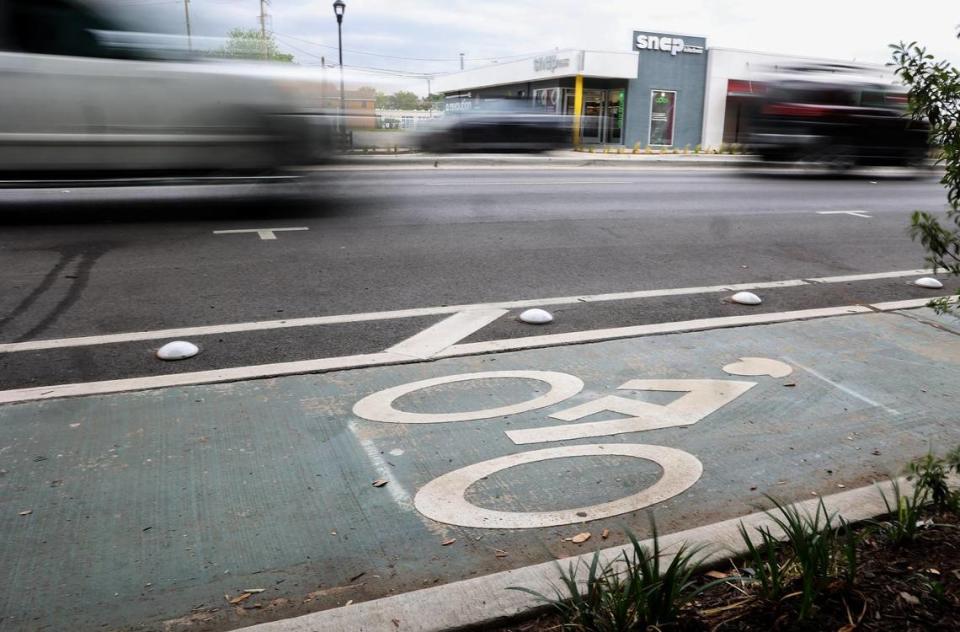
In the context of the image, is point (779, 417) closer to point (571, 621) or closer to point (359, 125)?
point (571, 621)

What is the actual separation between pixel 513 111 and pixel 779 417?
17367 millimetres

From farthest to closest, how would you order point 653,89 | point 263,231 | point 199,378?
point 653,89 < point 263,231 < point 199,378

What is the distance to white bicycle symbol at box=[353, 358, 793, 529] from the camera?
2.99m

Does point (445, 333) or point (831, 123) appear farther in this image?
point (831, 123)

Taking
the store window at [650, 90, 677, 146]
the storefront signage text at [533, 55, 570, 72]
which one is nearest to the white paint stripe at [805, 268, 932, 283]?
the storefront signage text at [533, 55, 570, 72]

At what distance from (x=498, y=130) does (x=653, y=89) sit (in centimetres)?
1827

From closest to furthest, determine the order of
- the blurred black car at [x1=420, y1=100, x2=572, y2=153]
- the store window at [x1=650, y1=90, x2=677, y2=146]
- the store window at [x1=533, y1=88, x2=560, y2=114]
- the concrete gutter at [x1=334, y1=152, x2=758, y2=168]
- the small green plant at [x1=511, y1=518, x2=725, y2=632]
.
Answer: the small green plant at [x1=511, y1=518, x2=725, y2=632] → the concrete gutter at [x1=334, y1=152, x2=758, y2=168] → the blurred black car at [x1=420, y1=100, x2=572, y2=153] → the store window at [x1=650, y1=90, x2=677, y2=146] → the store window at [x1=533, y1=88, x2=560, y2=114]

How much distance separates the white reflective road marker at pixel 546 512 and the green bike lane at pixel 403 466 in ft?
0.03

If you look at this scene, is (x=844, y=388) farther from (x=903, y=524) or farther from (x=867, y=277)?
(x=867, y=277)

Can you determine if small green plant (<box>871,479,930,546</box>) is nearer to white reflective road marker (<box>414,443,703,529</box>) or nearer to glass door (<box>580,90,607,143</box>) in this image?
white reflective road marker (<box>414,443,703,529</box>)

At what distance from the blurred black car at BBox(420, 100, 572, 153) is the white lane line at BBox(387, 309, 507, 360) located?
1505 cm

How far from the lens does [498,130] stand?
66.3ft

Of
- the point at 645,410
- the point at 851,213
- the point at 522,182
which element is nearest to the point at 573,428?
the point at 645,410

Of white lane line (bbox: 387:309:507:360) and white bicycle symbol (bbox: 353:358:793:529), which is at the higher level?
white lane line (bbox: 387:309:507:360)
